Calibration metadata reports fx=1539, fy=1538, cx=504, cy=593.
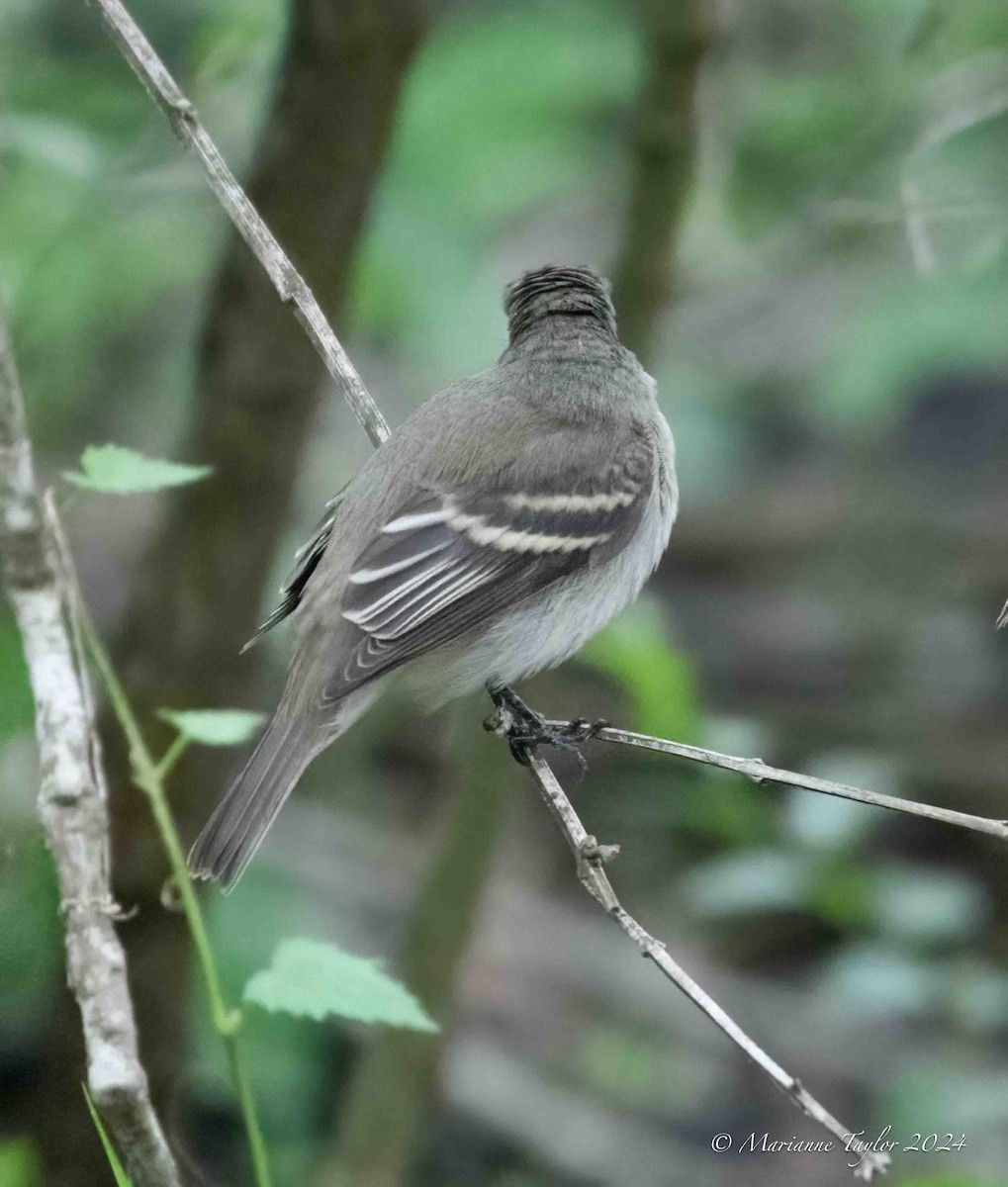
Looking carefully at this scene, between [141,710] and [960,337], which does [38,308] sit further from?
[960,337]

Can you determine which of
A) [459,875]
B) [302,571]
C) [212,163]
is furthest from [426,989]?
[212,163]

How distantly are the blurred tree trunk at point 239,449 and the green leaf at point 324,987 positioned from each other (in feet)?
5.92

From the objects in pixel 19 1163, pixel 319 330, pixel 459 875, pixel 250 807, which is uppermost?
pixel 319 330

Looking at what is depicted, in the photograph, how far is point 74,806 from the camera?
7.49 feet

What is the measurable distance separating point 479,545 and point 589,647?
1346 mm

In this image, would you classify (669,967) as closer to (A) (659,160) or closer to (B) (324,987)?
(B) (324,987)

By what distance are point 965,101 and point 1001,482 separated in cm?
358

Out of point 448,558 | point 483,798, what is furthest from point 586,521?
point 483,798

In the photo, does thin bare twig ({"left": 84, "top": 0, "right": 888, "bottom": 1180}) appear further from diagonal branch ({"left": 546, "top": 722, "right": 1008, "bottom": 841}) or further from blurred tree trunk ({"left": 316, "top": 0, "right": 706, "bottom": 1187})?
blurred tree trunk ({"left": 316, "top": 0, "right": 706, "bottom": 1187})

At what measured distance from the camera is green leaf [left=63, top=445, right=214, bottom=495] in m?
2.41

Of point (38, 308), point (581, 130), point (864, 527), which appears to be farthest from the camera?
point (864, 527)

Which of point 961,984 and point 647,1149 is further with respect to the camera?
point 647,1149

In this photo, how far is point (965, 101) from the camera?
14.9 ft

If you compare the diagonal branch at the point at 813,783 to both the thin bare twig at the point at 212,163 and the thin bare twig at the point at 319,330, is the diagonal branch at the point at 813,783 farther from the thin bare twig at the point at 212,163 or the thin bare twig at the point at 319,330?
the thin bare twig at the point at 212,163
